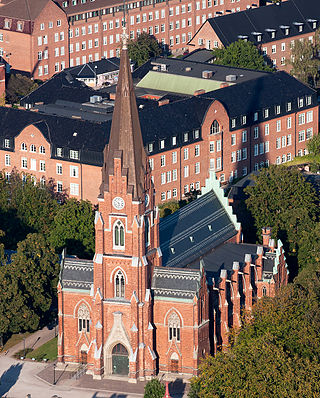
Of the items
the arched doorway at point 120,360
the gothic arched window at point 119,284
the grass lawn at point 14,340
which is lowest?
the arched doorway at point 120,360

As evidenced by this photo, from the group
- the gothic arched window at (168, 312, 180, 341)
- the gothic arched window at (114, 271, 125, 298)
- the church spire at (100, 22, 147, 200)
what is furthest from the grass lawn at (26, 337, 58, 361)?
the church spire at (100, 22, 147, 200)

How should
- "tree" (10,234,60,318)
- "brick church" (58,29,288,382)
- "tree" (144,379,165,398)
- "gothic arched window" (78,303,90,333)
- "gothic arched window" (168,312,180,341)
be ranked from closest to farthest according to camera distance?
"tree" (144,379,165,398)
"brick church" (58,29,288,382)
"gothic arched window" (168,312,180,341)
"gothic arched window" (78,303,90,333)
"tree" (10,234,60,318)

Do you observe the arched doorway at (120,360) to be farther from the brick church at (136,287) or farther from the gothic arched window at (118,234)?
the gothic arched window at (118,234)

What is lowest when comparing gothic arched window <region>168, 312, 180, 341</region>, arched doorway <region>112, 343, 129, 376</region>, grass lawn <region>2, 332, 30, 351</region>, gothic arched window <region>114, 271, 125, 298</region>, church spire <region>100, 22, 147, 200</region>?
arched doorway <region>112, 343, 129, 376</region>

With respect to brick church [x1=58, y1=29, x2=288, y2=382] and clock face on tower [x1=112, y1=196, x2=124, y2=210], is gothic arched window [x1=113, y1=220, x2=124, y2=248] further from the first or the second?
clock face on tower [x1=112, y1=196, x2=124, y2=210]

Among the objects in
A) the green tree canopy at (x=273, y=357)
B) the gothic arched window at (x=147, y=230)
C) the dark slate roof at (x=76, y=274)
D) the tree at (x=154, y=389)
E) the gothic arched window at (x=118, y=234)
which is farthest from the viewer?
the dark slate roof at (x=76, y=274)

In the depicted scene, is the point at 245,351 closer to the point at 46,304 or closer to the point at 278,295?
the point at 278,295

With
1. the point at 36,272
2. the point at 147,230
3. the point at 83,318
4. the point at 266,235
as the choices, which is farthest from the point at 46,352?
the point at 266,235

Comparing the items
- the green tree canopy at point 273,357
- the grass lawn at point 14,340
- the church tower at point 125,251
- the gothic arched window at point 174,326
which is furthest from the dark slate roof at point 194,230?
the grass lawn at point 14,340
